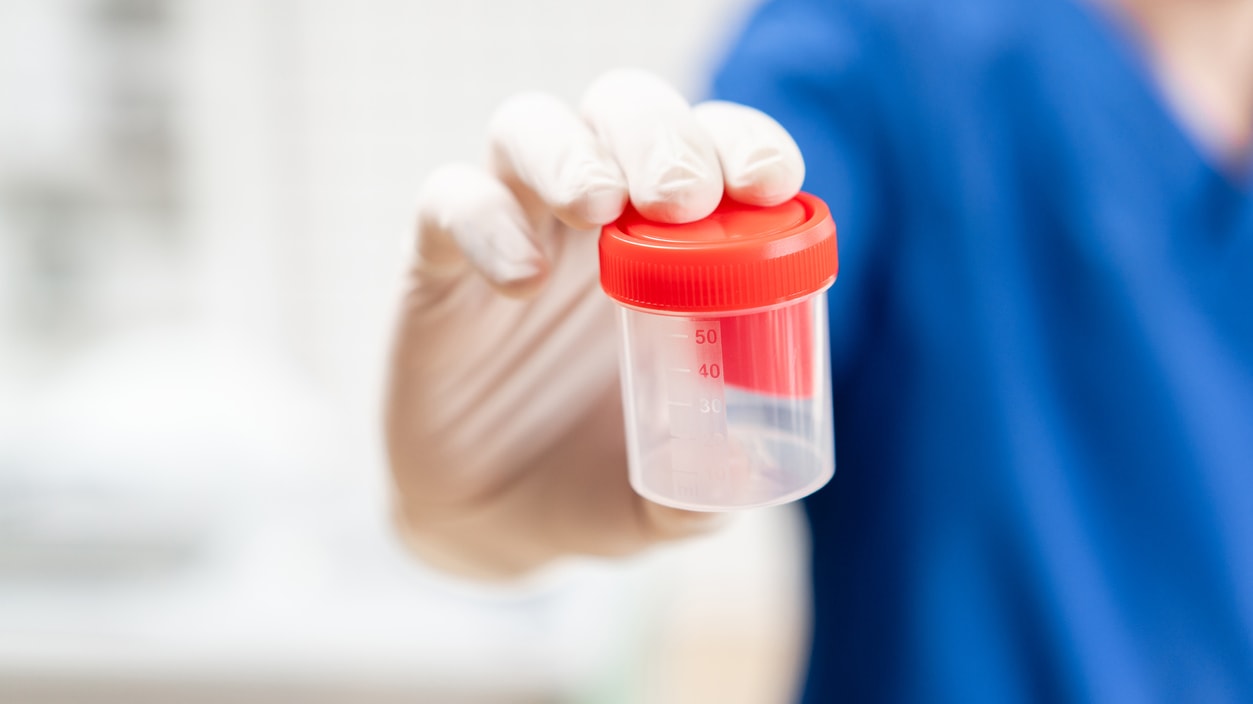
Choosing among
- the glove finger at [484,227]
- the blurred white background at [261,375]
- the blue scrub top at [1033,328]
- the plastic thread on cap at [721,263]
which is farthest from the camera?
the blurred white background at [261,375]

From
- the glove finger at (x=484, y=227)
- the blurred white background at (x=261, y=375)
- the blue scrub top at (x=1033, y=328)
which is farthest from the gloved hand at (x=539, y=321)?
the blurred white background at (x=261, y=375)

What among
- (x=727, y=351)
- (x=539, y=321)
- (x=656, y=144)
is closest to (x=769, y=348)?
(x=727, y=351)

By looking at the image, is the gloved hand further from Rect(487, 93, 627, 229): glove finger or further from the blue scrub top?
the blue scrub top

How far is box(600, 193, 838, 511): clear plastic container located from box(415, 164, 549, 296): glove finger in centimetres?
9

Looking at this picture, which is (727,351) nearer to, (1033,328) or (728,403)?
(728,403)

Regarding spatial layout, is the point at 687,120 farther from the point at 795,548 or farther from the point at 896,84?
the point at 795,548

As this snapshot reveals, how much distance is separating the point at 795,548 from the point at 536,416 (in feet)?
4.60

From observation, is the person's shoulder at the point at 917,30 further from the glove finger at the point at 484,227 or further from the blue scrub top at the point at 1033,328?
the glove finger at the point at 484,227

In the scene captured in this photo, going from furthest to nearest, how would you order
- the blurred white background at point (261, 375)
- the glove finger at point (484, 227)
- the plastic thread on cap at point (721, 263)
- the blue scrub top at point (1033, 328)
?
the blurred white background at point (261, 375), the blue scrub top at point (1033, 328), the glove finger at point (484, 227), the plastic thread on cap at point (721, 263)

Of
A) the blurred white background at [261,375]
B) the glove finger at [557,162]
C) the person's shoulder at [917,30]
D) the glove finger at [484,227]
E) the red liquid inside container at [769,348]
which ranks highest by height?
the person's shoulder at [917,30]

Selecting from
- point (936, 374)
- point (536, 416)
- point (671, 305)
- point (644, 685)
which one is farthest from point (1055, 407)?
point (644, 685)

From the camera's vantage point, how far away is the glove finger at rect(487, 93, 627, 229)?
2.24 feet

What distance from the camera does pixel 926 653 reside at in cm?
111

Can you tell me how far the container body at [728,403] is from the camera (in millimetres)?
667
